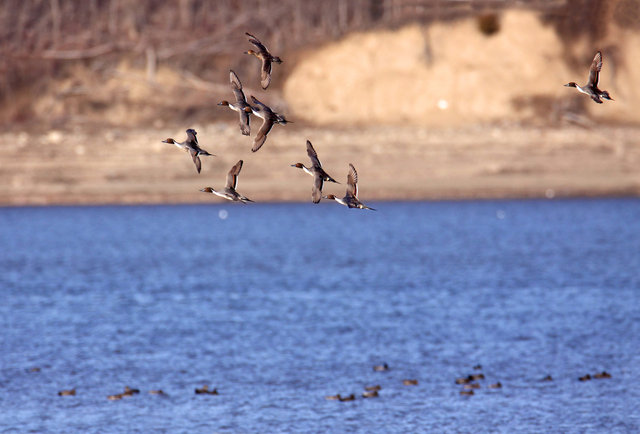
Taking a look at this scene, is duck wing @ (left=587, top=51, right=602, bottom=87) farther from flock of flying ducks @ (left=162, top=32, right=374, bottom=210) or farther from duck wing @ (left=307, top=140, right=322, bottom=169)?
duck wing @ (left=307, top=140, right=322, bottom=169)

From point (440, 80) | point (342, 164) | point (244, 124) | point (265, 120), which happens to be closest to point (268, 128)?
point (265, 120)

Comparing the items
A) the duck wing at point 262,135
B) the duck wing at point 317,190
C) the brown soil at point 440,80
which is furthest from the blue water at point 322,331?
the brown soil at point 440,80

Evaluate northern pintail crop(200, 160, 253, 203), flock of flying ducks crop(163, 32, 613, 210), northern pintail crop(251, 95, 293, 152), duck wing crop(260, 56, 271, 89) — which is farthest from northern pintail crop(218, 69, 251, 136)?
northern pintail crop(200, 160, 253, 203)

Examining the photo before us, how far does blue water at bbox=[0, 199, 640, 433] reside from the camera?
32.5m

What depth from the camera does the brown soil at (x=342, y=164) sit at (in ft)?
352

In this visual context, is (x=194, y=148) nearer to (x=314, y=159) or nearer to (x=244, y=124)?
(x=244, y=124)

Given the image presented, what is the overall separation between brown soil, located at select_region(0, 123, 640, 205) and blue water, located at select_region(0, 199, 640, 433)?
25.9ft

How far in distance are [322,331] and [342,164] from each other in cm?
6044

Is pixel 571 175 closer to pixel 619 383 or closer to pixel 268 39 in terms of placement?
pixel 268 39

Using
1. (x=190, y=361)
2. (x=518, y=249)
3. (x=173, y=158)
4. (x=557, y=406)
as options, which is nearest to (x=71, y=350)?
(x=190, y=361)

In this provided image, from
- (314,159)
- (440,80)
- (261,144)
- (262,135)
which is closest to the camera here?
(262,135)

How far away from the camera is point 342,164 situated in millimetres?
107250

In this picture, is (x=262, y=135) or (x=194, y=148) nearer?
(x=262, y=135)

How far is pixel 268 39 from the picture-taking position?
122125 mm
